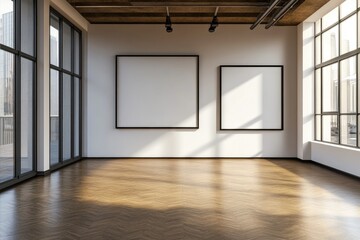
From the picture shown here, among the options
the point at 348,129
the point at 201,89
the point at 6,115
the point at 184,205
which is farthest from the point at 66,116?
the point at 348,129

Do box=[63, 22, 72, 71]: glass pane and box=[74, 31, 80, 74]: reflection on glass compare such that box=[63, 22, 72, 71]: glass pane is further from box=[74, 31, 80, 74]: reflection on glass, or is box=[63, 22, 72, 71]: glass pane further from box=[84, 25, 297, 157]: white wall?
box=[84, 25, 297, 157]: white wall

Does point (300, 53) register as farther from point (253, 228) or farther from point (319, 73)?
point (253, 228)

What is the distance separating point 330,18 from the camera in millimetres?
8688

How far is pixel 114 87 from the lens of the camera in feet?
33.4

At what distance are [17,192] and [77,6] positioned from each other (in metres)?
4.81

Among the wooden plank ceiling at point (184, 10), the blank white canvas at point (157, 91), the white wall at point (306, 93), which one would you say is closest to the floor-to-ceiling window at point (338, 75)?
the white wall at point (306, 93)

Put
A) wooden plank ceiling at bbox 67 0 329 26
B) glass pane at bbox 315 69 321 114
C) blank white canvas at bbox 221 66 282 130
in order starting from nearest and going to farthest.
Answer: wooden plank ceiling at bbox 67 0 329 26, glass pane at bbox 315 69 321 114, blank white canvas at bbox 221 66 282 130

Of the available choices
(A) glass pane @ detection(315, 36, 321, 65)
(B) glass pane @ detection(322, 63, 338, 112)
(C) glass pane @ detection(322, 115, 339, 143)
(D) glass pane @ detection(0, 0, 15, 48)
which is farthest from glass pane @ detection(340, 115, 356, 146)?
(D) glass pane @ detection(0, 0, 15, 48)

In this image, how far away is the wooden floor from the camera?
→ 372 centimetres

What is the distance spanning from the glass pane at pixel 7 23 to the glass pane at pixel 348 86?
6.51 m

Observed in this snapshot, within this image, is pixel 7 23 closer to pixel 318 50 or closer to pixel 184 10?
pixel 184 10

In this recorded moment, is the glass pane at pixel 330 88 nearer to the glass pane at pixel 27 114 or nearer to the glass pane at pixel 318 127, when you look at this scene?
the glass pane at pixel 318 127

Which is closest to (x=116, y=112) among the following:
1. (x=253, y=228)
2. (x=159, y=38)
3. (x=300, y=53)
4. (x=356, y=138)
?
(x=159, y=38)

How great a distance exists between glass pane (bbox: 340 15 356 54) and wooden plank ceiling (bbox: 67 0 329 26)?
0.70 metres
